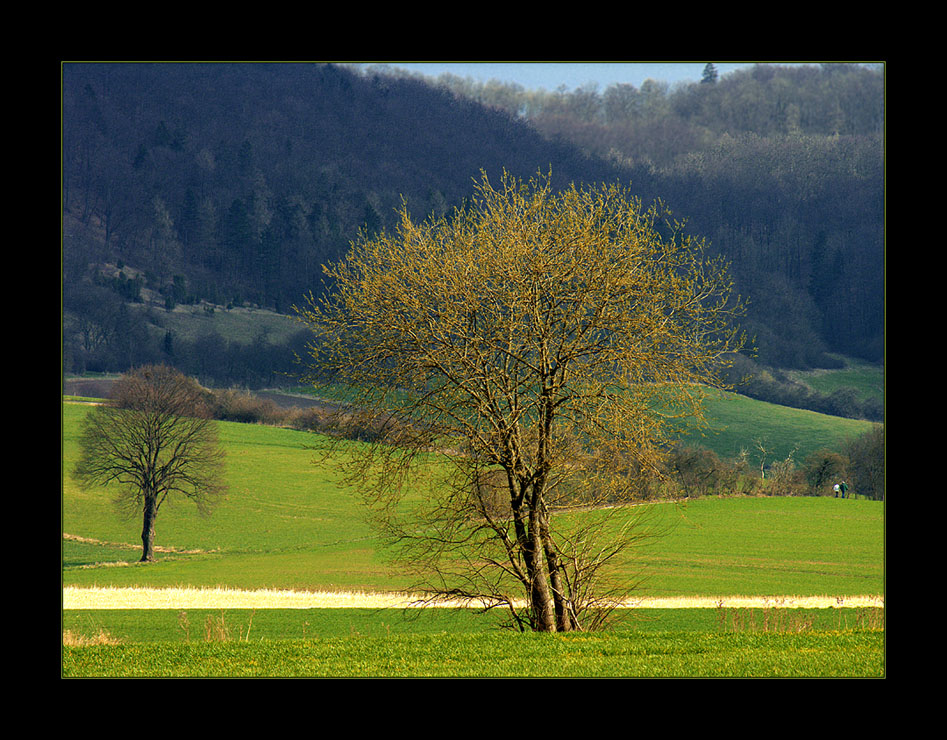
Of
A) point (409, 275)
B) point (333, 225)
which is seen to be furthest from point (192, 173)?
point (409, 275)

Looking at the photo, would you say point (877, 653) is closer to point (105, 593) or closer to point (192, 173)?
point (105, 593)

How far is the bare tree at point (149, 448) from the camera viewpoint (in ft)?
201

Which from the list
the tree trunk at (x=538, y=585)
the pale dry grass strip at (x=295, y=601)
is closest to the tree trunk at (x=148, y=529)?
the pale dry grass strip at (x=295, y=601)

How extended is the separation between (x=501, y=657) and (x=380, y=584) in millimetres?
27640

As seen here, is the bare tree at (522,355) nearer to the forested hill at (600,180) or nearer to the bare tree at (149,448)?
the bare tree at (149,448)

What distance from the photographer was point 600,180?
146m

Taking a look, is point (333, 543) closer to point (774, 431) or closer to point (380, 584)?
point (380, 584)

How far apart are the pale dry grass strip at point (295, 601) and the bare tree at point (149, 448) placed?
80.8ft

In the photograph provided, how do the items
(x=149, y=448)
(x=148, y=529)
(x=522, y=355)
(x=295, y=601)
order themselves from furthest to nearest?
(x=149, y=448)
(x=148, y=529)
(x=295, y=601)
(x=522, y=355)

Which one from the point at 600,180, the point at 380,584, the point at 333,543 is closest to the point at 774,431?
the point at 600,180

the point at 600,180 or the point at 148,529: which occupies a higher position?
the point at 600,180

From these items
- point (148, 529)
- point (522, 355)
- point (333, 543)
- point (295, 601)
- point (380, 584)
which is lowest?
point (333, 543)

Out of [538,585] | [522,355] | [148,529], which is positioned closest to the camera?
[522,355]

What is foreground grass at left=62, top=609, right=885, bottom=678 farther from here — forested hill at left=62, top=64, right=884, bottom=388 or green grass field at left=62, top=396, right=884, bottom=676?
forested hill at left=62, top=64, right=884, bottom=388
